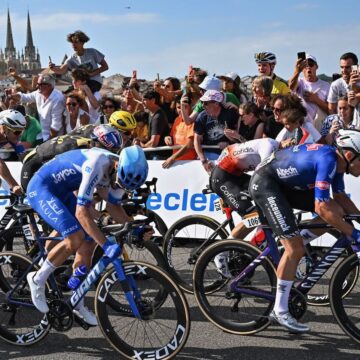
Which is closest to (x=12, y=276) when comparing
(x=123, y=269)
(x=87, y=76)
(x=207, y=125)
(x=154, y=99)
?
(x=123, y=269)

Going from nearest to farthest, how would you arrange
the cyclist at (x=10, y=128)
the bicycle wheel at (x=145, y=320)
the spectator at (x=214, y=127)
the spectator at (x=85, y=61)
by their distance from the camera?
1. the bicycle wheel at (x=145, y=320)
2. the cyclist at (x=10, y=128)
3. the spectator at (x=214, y=127)
4. the spectator at (x=85, y=61)

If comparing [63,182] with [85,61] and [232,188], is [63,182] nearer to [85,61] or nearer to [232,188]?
[232,188]

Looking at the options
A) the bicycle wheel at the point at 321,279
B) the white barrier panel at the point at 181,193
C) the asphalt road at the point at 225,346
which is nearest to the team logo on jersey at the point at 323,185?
the bicycle wheel at the point at 321,279

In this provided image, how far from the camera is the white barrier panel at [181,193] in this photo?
8.84m

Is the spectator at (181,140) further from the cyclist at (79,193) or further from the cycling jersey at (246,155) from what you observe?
the cyclist at (79,193)

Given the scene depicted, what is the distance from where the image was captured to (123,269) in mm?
4555

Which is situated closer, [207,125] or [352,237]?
[352,237]

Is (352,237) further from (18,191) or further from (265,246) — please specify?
(18,191)

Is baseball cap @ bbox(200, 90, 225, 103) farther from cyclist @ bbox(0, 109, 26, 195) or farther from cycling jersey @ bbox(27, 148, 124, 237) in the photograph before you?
cycling jersey @ bbox(27, 148, 124, 237)

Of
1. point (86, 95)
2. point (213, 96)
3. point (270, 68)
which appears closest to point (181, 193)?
point (213, 96)

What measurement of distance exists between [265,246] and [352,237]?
78 cm

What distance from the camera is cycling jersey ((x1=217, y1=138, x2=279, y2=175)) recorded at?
5892 mm

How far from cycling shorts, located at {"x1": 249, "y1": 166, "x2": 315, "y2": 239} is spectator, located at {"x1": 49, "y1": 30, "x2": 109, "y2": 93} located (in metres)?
5.88

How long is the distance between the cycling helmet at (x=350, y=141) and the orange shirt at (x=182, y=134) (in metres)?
4.19
